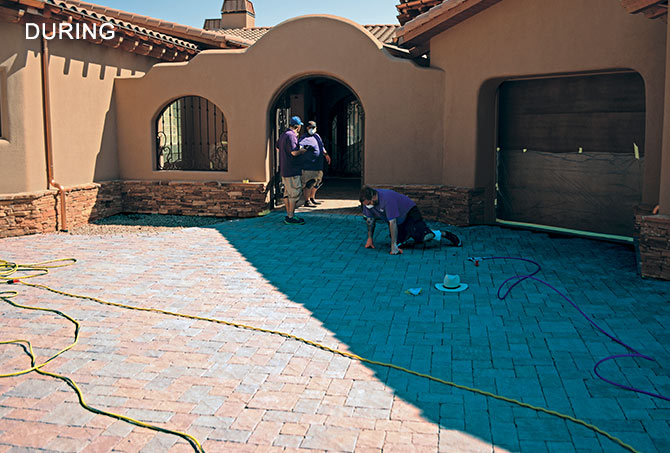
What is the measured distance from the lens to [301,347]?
634cm

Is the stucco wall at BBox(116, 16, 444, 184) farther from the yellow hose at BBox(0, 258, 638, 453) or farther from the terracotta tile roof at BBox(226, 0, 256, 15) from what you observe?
the terracotta tile roof at BBox(226, 0, 256, 15)

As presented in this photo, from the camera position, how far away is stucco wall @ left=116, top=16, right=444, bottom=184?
13.5m

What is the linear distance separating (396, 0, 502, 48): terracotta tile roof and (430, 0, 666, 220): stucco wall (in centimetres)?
18

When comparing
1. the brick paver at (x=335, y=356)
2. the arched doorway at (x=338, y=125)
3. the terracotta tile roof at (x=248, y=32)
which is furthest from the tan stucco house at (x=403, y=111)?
the arched doorway at (x=338, y=125)

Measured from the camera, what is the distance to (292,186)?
42.6 feet

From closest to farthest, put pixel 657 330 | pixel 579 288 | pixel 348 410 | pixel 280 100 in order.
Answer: pixel 348 410, pixel 657 330, pixel 579 288, pixel 280 100

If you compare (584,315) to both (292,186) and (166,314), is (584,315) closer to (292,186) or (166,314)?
(166,314)

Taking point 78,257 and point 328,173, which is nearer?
point 78,257

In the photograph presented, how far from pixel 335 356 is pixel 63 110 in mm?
9602

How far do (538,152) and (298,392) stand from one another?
28.2ft

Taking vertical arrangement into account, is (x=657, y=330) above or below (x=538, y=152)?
below

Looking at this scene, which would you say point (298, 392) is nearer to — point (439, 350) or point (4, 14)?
point (439, 350)

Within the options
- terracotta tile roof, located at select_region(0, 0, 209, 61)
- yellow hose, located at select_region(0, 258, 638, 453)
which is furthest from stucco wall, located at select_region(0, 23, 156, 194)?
yellow hose, located at select_region(0, 258, 638, 453)

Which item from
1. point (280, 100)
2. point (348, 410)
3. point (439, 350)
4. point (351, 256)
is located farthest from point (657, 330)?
point (280, 100)
